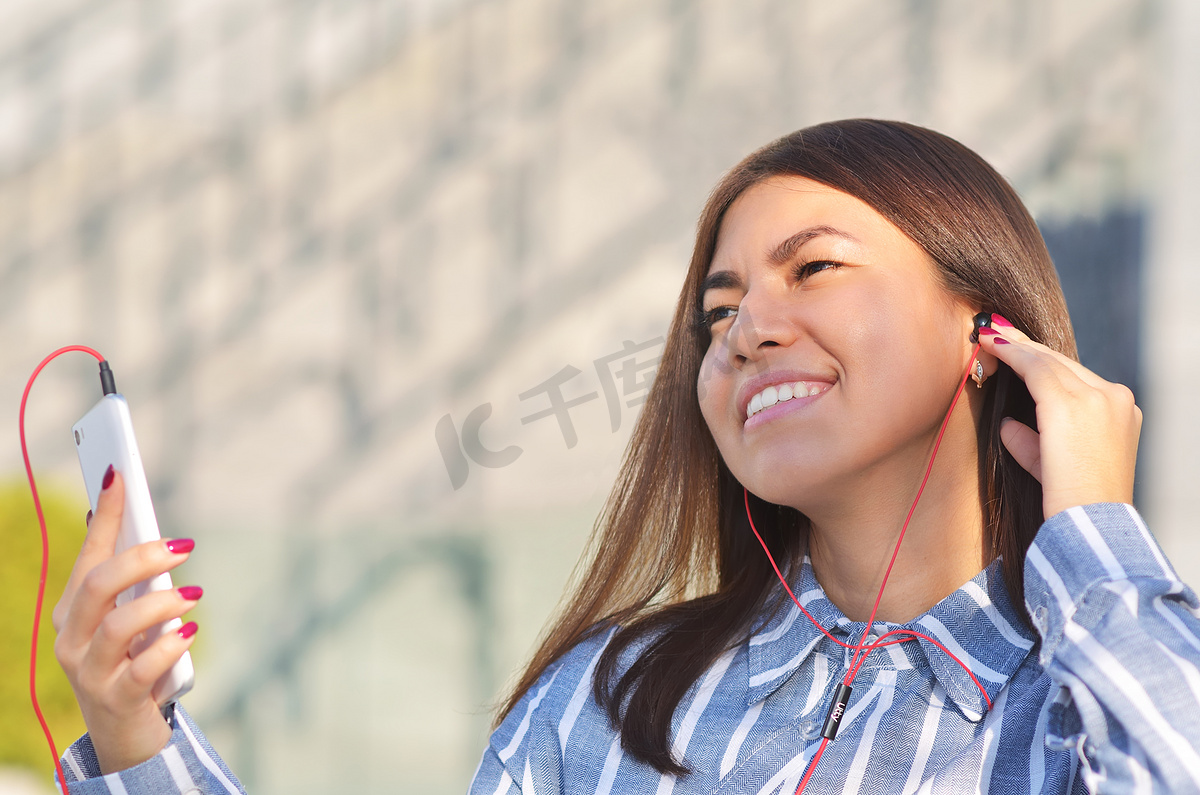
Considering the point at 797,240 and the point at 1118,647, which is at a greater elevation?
the point at 797,240

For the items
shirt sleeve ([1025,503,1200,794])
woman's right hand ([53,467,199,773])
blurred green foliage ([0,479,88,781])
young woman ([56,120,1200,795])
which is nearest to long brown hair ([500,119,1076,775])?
young woman ([56,120,1200,795])

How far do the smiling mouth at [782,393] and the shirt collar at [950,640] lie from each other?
1.09ft

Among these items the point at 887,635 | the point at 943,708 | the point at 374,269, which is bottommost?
the point at 943,708

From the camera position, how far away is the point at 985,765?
125 cm

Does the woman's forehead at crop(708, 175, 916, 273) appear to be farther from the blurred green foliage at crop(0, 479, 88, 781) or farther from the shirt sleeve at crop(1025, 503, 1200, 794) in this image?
the blurred green foliage at crop(0, 479, 88, 781)

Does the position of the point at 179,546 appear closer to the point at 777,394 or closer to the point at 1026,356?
the point at 777,394

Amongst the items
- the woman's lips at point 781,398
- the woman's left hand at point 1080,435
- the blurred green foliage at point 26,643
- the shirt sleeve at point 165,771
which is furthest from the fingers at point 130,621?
the blurred green foliage at point 26,643

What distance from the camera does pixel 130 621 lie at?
1.10m

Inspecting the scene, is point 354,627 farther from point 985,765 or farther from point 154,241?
point 985,765

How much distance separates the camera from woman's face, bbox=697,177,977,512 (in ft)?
4.47

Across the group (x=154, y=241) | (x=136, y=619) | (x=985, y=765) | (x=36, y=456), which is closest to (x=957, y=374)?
(x=985, y=765)

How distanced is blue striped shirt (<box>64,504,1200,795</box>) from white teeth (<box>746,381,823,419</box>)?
332mm

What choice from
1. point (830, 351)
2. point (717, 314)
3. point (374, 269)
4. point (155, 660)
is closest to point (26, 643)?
point (374, 269)

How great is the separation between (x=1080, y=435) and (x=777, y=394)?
40 cm
